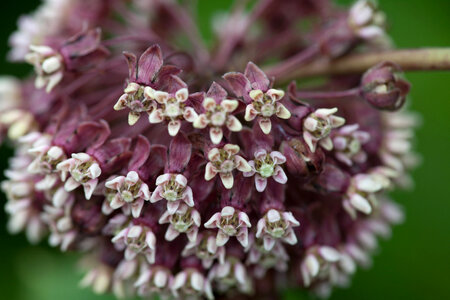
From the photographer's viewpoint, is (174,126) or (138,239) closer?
(174,126)

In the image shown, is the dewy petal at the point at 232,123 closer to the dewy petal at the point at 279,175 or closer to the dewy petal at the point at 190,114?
the dewy petal at the point at 190,114

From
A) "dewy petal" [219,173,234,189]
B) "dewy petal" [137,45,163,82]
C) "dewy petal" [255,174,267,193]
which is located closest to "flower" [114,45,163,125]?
"dewy petal" [137,45,163,82]

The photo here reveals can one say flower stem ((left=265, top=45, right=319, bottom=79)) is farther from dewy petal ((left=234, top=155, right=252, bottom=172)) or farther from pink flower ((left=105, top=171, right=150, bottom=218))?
pink flower ((left=105, top=171, right=150, bottom=218))

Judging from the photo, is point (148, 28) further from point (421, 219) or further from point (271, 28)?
point (421, 219)

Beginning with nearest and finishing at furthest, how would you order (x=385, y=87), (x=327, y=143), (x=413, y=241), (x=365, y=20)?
(x=327, y=143) < (x=385, y=87) < (x=365, y=20) < (x=413, y=241)

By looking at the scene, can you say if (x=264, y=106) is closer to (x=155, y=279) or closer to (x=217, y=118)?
(x=217, y=118)

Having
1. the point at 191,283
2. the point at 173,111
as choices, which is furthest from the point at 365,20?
the point at 191,283
